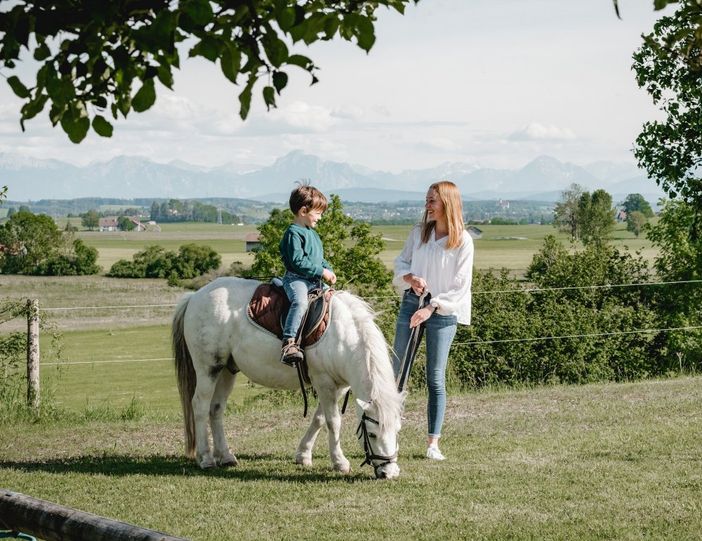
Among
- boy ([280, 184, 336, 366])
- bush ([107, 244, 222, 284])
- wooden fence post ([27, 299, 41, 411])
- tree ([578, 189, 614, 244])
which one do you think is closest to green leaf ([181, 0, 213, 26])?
boy ([280, 184, 336, 366])

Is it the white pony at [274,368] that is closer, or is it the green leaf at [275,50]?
the green leaf at [275,50]

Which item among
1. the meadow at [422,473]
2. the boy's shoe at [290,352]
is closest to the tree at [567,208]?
the meadow at [422,473]

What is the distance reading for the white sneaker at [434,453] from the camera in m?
7.24

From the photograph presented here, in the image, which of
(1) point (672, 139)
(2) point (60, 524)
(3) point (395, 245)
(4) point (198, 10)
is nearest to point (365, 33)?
(4) point (198, 10)

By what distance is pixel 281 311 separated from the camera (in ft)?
22.9

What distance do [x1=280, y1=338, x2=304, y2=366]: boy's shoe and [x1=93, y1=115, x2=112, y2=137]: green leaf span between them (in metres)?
3.52

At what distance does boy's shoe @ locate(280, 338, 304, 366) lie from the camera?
672cm

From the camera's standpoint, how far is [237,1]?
3.38 meters

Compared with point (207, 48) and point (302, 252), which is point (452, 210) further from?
point (207, 48)

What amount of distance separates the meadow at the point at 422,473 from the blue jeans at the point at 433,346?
1.27ft

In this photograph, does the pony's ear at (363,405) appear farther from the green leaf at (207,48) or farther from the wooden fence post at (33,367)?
the wooden fence post at (33,367)

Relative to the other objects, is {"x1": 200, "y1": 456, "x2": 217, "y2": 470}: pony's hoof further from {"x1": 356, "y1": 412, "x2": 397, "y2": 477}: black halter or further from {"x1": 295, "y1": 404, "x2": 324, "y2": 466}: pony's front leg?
{"x1": 356, "y1": 412, "x2": 397, "y2": 477}: black halter

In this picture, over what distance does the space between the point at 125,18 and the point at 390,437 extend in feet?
12.7

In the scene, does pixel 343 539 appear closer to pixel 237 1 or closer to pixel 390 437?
pixel 390 437
